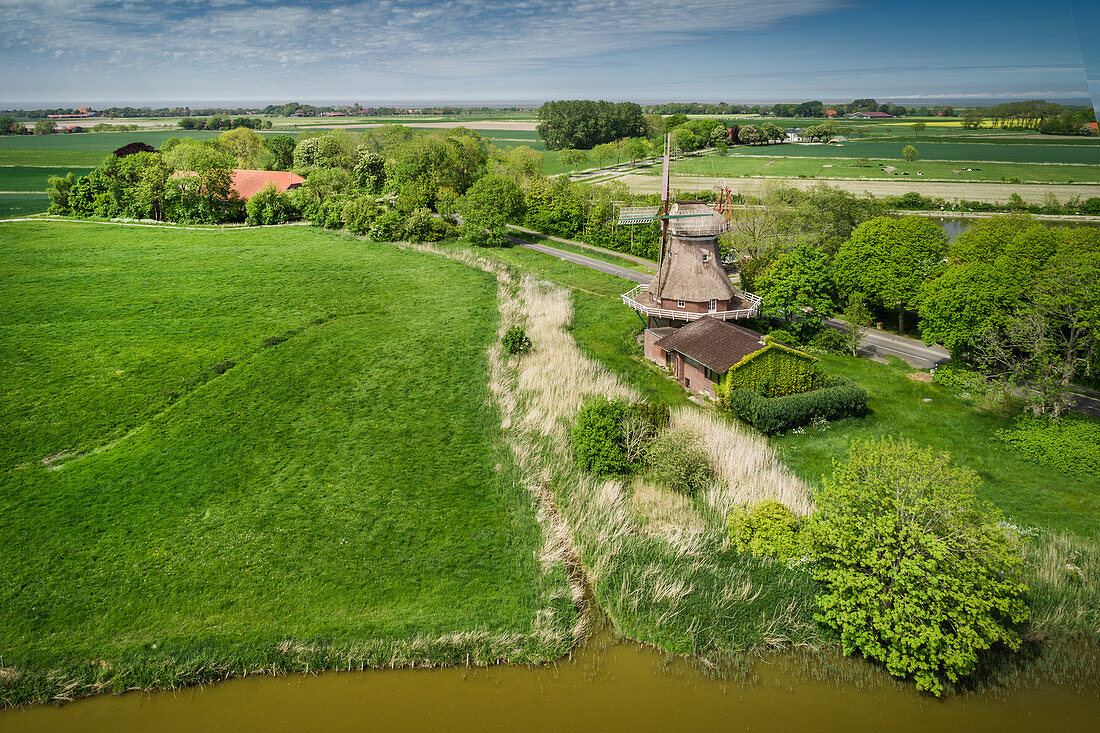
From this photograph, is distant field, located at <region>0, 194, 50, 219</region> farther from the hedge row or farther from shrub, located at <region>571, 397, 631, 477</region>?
the hedge row

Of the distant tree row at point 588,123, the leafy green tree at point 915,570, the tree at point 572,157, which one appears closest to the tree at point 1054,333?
the leafy green tree at point 915,570

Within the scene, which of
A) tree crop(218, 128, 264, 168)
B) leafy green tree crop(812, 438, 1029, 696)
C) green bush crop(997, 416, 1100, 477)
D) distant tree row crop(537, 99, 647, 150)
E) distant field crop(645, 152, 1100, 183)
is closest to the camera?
leafy green tree crop(812, 438, 1029, 696)

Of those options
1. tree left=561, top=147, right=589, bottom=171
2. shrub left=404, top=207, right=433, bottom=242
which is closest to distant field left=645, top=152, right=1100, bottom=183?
tree left=561, top=147, right=589, bottom=171

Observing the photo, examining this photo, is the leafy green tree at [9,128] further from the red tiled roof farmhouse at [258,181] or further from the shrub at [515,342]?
the shrub at [515,342]

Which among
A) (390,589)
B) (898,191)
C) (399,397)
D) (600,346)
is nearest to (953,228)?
(898,191)

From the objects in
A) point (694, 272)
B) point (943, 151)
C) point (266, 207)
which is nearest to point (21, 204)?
point (266, 207)
